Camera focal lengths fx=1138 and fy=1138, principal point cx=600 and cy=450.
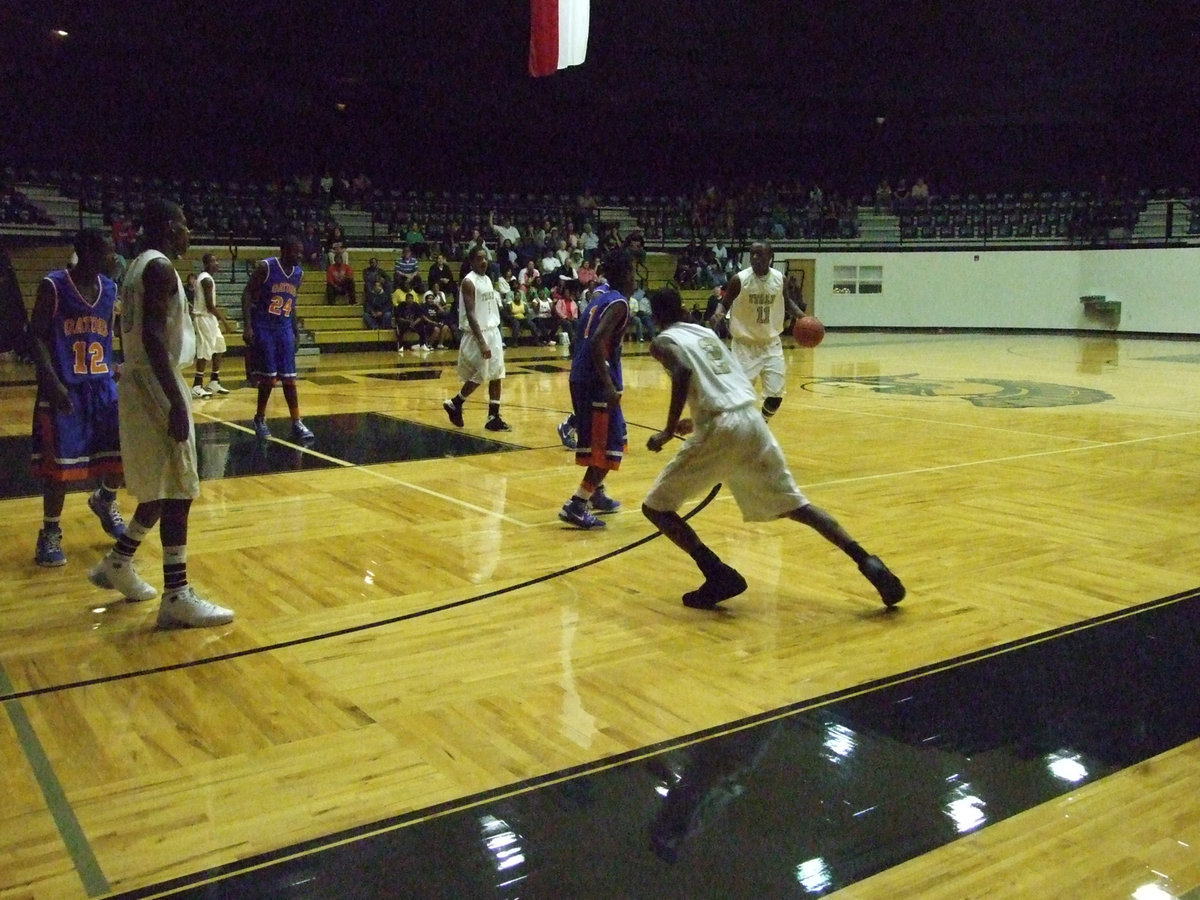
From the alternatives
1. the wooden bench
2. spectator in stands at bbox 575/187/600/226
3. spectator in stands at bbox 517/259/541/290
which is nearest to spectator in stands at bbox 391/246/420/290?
spectator in stands at bbox 517/259/541/290

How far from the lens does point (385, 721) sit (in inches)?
135

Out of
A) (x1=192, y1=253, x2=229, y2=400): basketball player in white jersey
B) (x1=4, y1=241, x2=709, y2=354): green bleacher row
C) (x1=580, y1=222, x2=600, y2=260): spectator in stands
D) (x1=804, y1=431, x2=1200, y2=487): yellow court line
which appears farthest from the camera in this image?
(x1=580, y1=222, x2=600, y2=260): spectator in stands

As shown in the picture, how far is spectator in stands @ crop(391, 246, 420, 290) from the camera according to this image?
18922 mm

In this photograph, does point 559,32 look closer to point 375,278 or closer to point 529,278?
point 375,278

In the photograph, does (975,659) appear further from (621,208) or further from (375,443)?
(621,208)

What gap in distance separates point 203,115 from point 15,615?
1896 cm

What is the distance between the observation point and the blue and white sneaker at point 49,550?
531 cm

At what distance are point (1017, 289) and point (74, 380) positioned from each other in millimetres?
22199

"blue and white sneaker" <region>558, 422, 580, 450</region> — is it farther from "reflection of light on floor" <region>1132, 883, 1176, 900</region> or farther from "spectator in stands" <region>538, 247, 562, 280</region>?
"spectator in stands" <region>538, 247, 562, 280</region>

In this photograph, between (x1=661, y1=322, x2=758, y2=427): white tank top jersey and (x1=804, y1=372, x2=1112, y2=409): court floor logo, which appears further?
(x1=804, y1=372, x2=1112, y2=409): court floor logo

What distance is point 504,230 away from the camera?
21.5m

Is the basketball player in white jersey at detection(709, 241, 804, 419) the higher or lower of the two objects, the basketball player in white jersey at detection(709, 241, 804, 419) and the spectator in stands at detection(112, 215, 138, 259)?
the lower

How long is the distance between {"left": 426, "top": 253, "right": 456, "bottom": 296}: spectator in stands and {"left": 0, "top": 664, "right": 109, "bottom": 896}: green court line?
15560 mm

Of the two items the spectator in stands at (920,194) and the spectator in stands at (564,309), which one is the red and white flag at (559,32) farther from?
the spectator in stands at (920,194)
